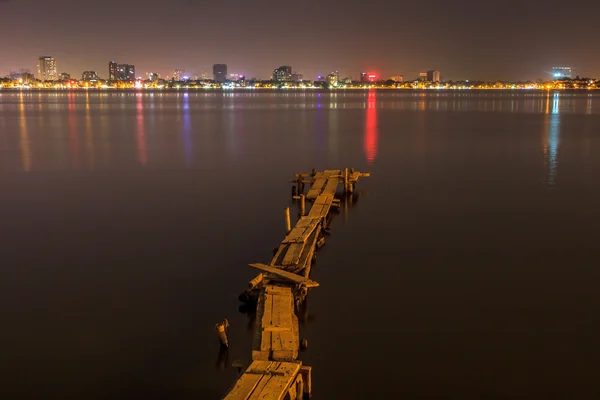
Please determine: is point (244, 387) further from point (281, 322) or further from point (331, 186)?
point (331, 186)

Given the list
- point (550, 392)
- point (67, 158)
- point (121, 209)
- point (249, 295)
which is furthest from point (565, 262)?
point (67, 158)

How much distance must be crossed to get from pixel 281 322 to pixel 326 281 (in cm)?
360

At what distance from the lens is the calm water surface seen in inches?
322

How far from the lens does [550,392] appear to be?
7824mm

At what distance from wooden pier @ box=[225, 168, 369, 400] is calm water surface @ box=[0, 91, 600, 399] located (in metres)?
0.53

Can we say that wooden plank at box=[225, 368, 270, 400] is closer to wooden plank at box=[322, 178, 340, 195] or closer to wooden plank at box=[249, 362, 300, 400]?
wooden plank at box=[249, 362, 300, 400]

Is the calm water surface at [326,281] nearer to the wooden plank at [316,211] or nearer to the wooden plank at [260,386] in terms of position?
the wooden plank at [316,211]

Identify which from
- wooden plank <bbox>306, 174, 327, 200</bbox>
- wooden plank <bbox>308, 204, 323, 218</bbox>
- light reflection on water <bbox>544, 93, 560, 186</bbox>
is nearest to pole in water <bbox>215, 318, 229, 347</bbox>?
wooden plank <bbox>308, 204, 323, 218</bbox>

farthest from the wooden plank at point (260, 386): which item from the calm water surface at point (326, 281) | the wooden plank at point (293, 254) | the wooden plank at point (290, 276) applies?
the wooden plank at point (293, 254)

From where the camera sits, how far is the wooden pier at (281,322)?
6598 millimetres

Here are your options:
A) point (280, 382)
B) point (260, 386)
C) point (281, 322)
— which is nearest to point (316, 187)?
point (281, 322)

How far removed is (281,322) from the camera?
8102mm

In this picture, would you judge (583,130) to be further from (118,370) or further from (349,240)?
(118,370)

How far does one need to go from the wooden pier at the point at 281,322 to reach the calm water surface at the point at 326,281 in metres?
0.53
